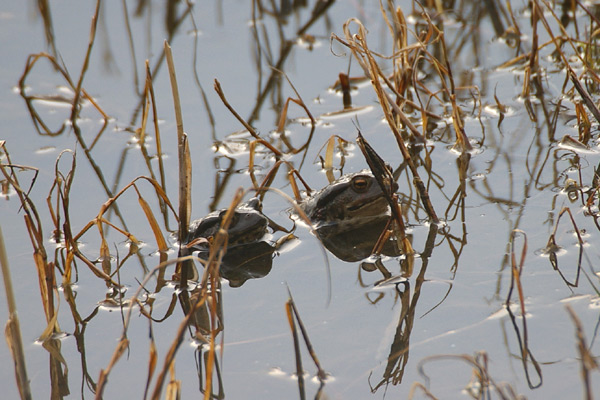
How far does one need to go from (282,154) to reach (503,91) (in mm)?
1871

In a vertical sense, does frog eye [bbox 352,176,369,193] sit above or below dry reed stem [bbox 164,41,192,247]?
below

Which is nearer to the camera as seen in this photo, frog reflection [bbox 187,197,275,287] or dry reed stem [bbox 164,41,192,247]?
dry reed stem [bbox 164,41,192,247]

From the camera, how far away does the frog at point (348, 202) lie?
434cm

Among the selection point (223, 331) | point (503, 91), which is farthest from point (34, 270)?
point (503, 91)

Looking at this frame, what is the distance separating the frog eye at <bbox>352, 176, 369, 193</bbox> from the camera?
434 cm

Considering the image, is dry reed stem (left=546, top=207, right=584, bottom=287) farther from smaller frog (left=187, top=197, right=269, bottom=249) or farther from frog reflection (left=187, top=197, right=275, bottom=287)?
smaller frog (left=187, top=197, right=269, bottom=249)

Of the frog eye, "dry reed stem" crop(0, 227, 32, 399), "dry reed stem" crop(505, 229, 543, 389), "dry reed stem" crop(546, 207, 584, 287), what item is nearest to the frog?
the frog eye

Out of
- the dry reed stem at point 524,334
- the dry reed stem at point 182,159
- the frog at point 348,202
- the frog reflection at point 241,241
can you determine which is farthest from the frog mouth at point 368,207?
the dry reed stem at point 524,334

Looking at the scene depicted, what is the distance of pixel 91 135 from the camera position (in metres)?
5.57

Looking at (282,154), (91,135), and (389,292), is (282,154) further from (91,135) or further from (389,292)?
(389,292)

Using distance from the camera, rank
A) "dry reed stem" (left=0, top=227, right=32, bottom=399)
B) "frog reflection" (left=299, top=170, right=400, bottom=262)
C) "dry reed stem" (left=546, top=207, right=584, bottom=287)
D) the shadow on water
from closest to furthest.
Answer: "dry reed stem" (left=0, top=227, right=32, bottom=399) → the shadow on water → "dry reed stem" (left=546, top=207, right=584, bottom=287) → "frog reflection" (left=299, top=170, right=400, bottom=262)

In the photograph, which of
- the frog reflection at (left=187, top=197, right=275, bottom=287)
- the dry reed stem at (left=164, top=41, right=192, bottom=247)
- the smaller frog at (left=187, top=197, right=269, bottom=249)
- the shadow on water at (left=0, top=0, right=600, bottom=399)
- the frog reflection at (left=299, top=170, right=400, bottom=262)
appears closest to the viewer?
the shadow on water at (left=0, top=0, right=600, bottom=399)

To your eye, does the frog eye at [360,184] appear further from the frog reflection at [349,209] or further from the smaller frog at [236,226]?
the smaller frog at [236,226]

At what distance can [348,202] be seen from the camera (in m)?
4.36
